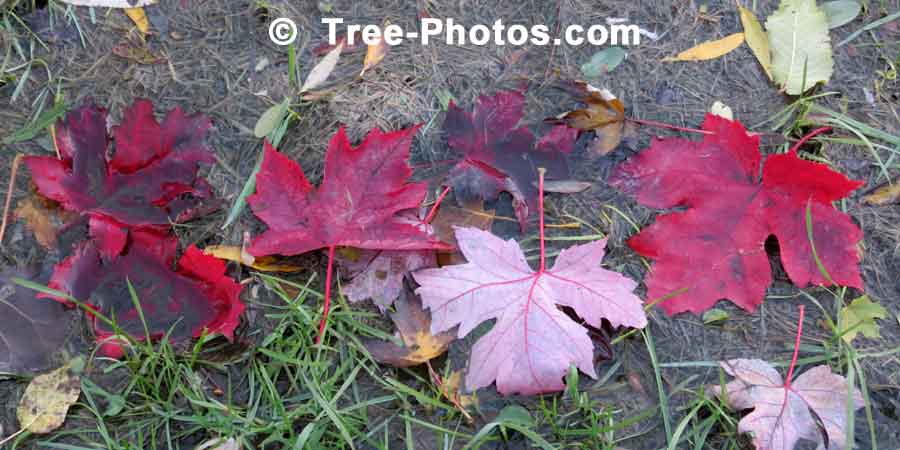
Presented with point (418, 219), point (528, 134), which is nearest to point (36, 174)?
point (418, 219)

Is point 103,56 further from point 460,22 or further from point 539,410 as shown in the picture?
point 539,410

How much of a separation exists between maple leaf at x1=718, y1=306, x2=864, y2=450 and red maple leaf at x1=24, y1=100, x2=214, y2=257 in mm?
1282

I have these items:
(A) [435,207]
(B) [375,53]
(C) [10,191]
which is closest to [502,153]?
(A) [435,207]

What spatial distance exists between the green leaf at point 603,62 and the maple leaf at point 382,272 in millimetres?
663

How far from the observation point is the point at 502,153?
5.44 ft

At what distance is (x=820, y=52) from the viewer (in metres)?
1.83

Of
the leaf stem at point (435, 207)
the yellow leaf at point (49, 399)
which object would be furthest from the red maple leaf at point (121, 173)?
the leaf stem at point (435, 207)

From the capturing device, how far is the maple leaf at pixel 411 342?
1.55m

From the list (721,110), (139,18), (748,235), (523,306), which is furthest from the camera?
(139,18)

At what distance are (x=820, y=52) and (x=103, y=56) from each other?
6.04ft

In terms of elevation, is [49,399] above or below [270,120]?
below

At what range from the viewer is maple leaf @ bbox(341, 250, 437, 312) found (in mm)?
1585

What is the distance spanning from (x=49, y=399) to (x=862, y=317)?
177cm

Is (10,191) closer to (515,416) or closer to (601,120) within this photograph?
(515,416)
